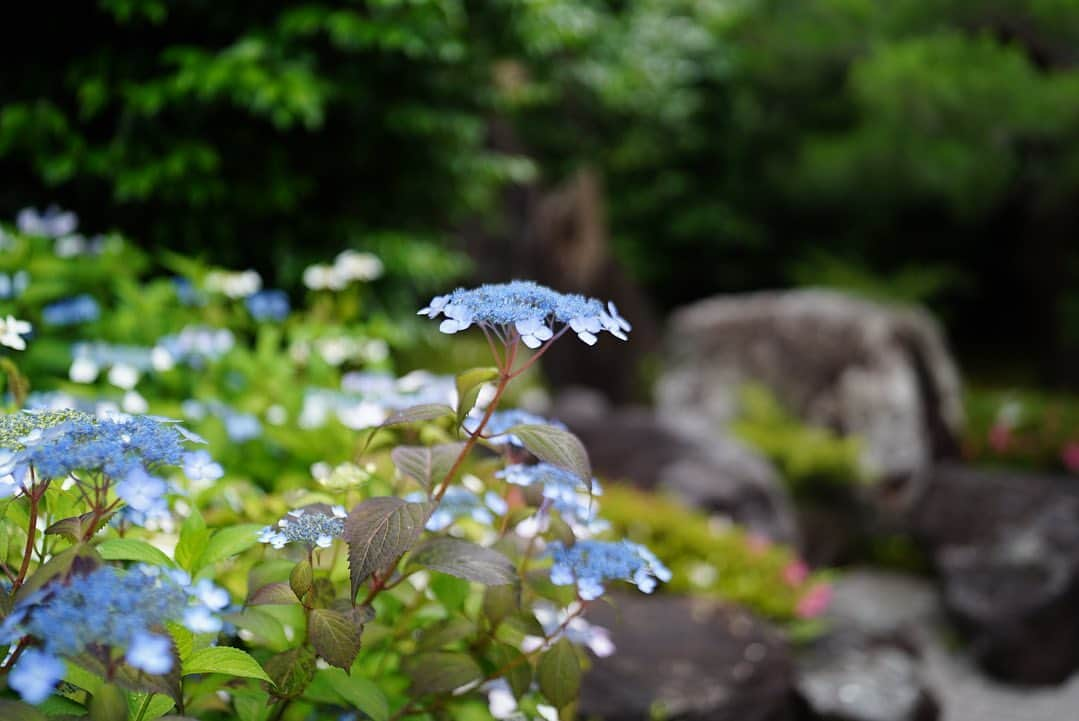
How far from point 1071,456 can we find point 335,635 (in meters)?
6.36

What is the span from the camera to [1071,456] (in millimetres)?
6434

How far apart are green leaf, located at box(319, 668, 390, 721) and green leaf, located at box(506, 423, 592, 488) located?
41 centimetres

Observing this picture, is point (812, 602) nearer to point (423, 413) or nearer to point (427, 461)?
point (427, 461)

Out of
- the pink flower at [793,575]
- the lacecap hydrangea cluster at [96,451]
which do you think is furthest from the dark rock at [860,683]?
the lacecap hydrangea cluster at [96,451]

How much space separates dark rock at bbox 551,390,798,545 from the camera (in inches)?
168

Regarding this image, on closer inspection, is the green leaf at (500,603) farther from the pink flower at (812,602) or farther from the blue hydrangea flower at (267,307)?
the pink flower at (812,602)

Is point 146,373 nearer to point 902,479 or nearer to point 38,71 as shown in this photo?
point 38,71

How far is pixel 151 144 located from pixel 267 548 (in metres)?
2.84

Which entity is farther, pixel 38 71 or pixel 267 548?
pixel 38 71

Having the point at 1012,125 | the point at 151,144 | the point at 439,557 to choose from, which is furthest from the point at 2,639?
the point at 1012,125

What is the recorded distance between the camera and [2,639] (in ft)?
3.29

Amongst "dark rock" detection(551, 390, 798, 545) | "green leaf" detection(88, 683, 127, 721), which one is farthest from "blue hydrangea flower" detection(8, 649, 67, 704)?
"dark rock" detection(551, 390, 798, 545)

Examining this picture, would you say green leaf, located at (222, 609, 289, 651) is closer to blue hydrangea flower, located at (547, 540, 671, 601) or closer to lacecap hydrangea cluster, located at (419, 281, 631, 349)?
blue hydrangea flower, located at (547, 540, 671, 601)

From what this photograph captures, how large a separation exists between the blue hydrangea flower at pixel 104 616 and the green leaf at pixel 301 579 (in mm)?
210
